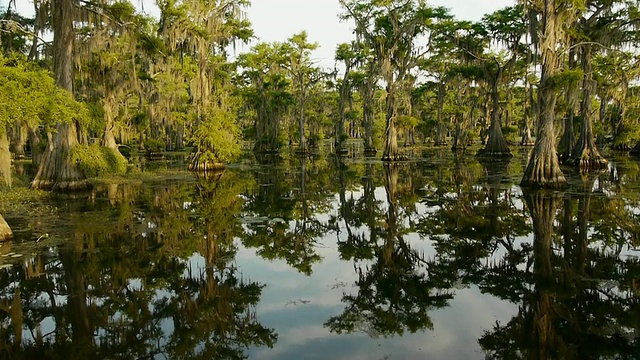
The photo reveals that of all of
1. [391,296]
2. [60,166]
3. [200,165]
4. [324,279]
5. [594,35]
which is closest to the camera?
[391,296]

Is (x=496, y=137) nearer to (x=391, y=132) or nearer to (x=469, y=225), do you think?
(x=391, y=132)

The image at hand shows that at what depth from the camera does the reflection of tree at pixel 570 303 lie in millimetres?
5074

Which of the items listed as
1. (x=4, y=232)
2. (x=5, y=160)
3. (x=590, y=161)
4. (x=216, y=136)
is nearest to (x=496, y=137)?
(x=590, y=161)

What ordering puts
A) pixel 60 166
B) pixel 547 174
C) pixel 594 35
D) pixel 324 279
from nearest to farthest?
pixel 324 279
pixel 547 174
pixel 60 166
pixel 594 35

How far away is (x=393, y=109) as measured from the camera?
3228 cm

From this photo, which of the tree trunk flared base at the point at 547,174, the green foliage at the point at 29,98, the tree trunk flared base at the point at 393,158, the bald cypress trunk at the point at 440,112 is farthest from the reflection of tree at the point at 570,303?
the bald cypress trunk at the point at 440,112

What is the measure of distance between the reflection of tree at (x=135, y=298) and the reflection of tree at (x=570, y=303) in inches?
122

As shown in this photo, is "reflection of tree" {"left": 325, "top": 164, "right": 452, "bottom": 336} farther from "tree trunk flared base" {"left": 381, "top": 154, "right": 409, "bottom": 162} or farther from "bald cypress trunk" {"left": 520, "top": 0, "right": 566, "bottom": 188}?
"tree trunk flared base" {"left": 381, "top": 154, "right": 409, "bottom": 162}

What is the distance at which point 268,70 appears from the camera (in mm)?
46531

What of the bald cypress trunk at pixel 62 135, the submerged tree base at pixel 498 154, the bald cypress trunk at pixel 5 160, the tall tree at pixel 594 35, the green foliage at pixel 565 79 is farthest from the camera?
the submerged tree base at pixel 498 154

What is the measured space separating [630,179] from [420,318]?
17.4 metres

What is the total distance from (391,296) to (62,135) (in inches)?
599

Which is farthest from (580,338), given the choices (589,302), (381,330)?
(381,330)

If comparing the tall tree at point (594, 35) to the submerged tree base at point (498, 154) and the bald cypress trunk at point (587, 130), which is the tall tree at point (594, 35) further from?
the submerged tree base at point (498, 154)
